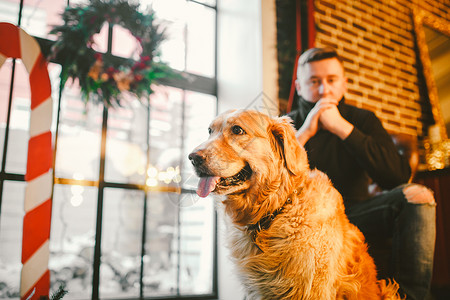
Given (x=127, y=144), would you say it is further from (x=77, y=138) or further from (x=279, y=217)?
(x=279, y=217)

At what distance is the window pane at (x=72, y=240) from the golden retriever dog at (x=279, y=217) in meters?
1.19

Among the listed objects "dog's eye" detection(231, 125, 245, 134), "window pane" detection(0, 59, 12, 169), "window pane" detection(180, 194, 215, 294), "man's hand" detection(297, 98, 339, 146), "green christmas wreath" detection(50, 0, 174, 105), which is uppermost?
"green christmas wreath" detection(50, 0, 174, 105)

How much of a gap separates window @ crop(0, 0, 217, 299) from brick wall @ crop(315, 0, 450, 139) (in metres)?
1.18

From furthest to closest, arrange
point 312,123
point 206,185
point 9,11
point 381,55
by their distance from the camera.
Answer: point 381,55 → point 9,11 → point 312,123 → point 206,185

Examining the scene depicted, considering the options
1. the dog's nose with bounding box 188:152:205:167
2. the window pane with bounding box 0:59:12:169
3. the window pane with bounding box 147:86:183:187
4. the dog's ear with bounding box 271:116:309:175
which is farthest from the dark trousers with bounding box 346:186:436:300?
the window pane with bounding box 0:59:12:169

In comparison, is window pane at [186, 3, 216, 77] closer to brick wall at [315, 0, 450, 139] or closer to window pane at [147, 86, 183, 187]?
window pane at [147, 86, 183, 187]

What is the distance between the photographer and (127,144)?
2.38m

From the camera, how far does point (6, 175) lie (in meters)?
1.96

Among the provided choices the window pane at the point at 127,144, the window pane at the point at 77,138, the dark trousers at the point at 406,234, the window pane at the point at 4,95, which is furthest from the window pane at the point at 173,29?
the dark trousers at the point at 406,234

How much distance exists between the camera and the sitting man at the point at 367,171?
1.51 metres

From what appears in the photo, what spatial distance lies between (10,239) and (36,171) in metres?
0.57

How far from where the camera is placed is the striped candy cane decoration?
1.60 metres

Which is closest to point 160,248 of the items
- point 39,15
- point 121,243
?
point 121,243

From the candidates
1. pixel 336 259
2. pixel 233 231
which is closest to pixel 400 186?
pixel 336 259
